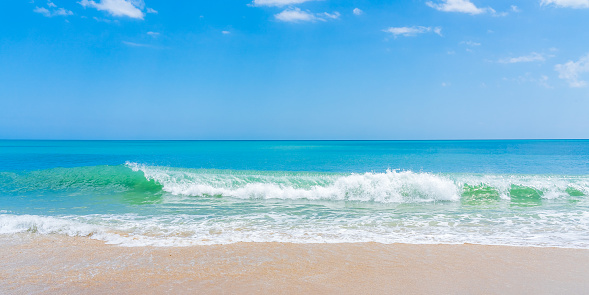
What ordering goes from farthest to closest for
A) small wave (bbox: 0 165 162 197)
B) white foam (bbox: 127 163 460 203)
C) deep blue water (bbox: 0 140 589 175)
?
1. deep blue water (bbox: 0 140 589 175)
2. small wave (bbox: 0 165 162 197)
3. white foam (bbox: 127 163 460 203)

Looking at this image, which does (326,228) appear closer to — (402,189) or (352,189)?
(352,189)

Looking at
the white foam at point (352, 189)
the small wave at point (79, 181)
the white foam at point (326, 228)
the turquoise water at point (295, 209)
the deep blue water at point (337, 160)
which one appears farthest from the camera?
the deep blue water at point (337, 160)

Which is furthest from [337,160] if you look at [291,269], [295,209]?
[291,269]

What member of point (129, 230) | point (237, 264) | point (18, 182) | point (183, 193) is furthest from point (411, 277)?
point (18, 182)

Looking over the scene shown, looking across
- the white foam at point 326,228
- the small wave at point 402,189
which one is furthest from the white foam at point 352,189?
the white foam at point 326,228

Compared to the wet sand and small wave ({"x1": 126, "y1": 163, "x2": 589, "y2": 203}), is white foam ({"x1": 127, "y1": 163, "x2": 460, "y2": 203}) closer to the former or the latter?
small wave ({"x1": 126, "y1": 163, "x2": 589, "y2": 203})

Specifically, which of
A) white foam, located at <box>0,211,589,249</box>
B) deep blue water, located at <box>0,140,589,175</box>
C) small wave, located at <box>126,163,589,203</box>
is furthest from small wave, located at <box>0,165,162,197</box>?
deep blue water, located at <box>0,140,589,175</box>

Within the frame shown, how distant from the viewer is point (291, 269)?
17.0ft

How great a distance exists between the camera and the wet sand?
448 cm

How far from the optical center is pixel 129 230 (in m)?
7.77

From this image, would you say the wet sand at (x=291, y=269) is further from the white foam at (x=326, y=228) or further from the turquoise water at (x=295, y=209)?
the turquoise water at (x=295, y=209)

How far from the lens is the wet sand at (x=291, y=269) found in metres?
4.48

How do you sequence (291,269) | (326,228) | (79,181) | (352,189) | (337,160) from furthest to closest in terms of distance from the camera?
1. (337,160)
2. (79,181)
3. (352,189)
4. (326,228)
5. (291,269)

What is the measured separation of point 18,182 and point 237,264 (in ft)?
54.8
